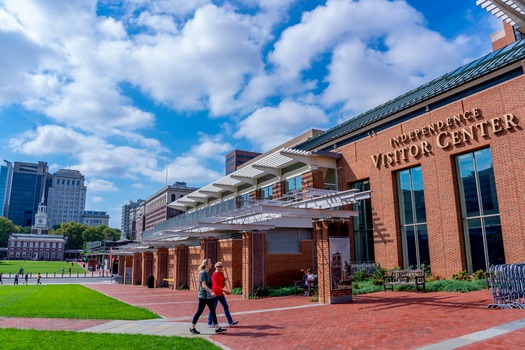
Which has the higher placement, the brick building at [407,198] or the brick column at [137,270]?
the brick building at [407,198]

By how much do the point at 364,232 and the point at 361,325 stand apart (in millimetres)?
15525

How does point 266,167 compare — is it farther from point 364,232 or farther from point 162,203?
point 162,203

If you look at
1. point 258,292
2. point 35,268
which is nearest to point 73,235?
point 35,268

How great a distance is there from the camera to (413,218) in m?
21.0

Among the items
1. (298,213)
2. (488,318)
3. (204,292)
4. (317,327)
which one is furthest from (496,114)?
(204,292)

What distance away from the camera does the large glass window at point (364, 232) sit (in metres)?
23.4

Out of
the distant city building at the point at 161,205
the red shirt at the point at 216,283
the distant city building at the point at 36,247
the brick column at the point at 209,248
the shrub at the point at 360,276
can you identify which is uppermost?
the distant city building at the point at 161,205

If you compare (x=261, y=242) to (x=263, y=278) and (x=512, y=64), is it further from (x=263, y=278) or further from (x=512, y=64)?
(x=512, y=64)

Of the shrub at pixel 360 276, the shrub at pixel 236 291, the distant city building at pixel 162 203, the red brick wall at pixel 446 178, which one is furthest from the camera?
the distant city building at pixel 162 203

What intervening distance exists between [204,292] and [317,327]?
2733mm

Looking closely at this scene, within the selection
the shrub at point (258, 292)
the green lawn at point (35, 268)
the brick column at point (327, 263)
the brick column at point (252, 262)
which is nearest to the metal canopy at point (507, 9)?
the brick column at point (327, 263)

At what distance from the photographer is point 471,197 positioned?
18.4m

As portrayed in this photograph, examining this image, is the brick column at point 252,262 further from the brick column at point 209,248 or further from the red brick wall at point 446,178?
the red brick wall at point 446,178

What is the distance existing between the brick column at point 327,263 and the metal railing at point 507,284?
457 cm
